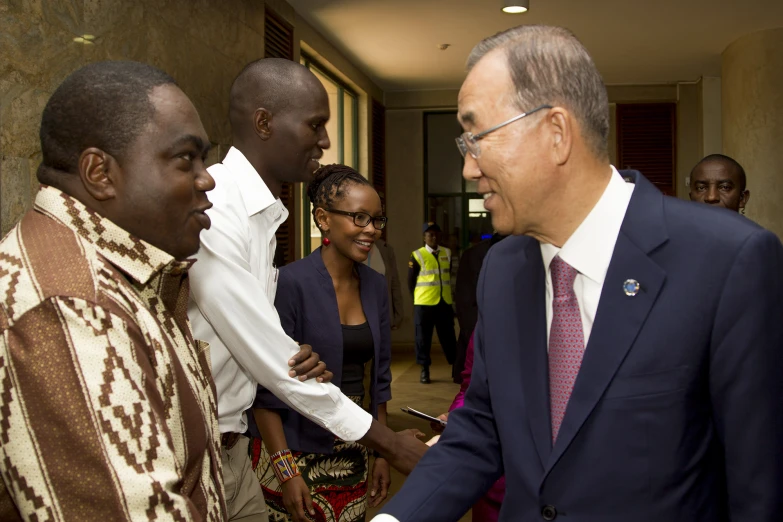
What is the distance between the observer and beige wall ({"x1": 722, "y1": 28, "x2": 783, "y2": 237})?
318 inches

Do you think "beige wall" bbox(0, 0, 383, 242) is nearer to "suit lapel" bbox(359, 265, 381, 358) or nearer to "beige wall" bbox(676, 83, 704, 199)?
"suit lapel" bbox(359, 265, 381, 358)

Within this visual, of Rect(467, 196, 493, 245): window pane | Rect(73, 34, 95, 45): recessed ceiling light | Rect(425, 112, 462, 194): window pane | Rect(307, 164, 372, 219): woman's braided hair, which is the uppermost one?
Rect(425, 112, 462, 194): window pane

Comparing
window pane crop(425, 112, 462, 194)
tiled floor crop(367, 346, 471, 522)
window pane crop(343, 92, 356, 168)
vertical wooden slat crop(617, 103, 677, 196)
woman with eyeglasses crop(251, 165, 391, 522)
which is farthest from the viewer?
window pane crop(425, 112, 462, 194)

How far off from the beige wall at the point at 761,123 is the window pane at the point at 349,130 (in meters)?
4.78

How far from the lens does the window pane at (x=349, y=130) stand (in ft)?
35.1

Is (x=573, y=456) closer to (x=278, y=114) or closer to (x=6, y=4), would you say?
(x=278, y=114)

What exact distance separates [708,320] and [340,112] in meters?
9.46

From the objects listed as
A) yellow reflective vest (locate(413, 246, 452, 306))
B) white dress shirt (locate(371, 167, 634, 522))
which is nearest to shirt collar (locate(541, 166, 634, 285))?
white dress shirt (locate(371, 167, 634, 522))

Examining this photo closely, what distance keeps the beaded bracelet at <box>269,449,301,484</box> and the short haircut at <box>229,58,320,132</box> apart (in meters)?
0.95

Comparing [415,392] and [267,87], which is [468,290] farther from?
[267,87]

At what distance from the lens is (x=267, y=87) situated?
2215 millimetres

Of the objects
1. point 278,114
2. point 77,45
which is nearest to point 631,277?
point 278,114

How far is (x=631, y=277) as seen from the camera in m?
1.29

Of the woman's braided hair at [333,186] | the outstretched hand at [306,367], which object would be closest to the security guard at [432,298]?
the woman's braided hair at [333,186]
